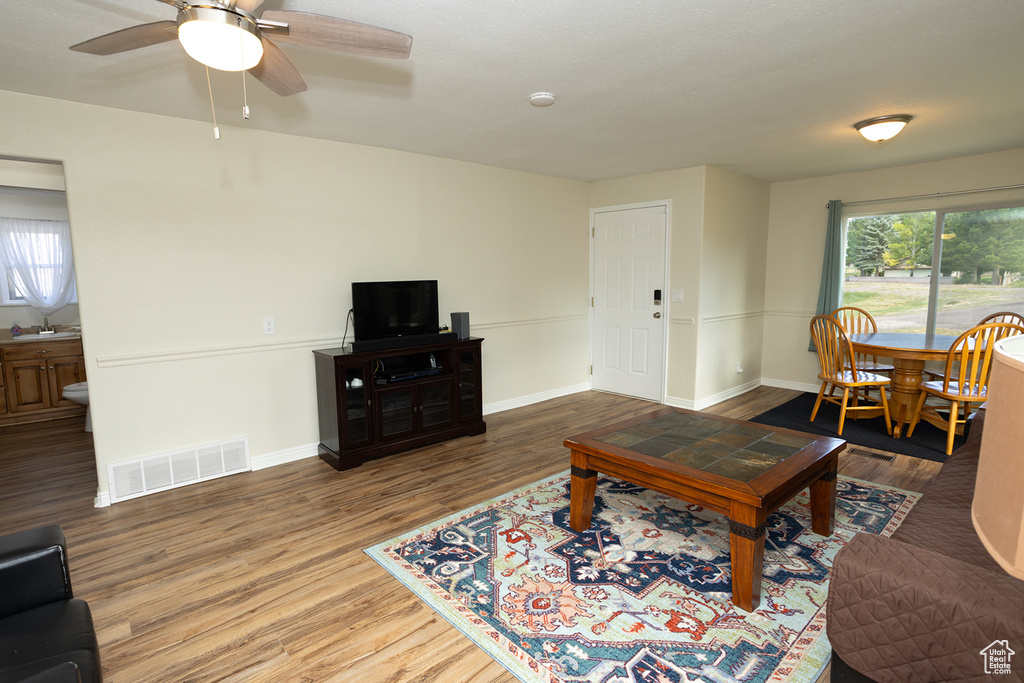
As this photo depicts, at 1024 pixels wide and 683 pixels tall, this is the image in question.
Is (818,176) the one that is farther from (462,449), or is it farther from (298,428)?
(298,428)

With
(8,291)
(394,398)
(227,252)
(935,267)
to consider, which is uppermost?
(227,252)

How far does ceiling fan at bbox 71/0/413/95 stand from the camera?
4.84 ft

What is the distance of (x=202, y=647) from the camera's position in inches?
76.9

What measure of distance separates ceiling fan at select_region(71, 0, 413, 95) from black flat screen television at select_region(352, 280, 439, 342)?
218cm

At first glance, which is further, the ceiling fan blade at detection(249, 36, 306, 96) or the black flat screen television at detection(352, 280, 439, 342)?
the black flat screen television at detection(352, 280, 439, 342)

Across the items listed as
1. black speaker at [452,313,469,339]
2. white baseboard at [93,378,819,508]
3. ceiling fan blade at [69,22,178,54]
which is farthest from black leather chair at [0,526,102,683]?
black speaker at [452,313,469,339]

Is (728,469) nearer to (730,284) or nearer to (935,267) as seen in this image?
(730,284)

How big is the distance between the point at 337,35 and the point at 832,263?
5.59 metres

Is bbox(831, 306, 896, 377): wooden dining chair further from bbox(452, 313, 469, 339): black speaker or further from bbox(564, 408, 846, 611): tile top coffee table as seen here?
bbox(452, 313, 469, 339): black speaker

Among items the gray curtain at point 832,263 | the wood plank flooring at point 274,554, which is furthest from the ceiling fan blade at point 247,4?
the gray curtain at point 832,263

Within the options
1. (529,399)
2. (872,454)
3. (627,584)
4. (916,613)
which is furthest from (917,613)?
(529,399)

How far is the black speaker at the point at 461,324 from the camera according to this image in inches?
175

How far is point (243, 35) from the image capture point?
154cm

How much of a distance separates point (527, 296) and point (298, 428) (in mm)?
2607
